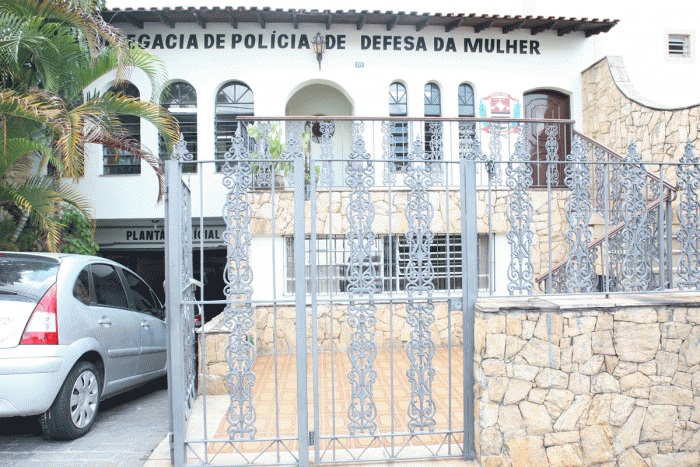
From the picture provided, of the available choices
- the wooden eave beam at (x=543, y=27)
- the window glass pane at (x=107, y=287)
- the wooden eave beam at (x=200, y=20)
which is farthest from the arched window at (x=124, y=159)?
the wooden eave beam at (x=543, y=27)

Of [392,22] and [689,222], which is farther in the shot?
[392,22]

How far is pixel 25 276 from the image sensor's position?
4.39 meters

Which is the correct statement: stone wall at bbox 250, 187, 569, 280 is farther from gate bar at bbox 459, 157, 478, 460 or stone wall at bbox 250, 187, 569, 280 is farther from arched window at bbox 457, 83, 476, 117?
gate bar at bbox 459, 157, 478, 460

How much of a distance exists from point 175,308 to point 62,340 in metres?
1.23

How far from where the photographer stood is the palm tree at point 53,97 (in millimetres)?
5887

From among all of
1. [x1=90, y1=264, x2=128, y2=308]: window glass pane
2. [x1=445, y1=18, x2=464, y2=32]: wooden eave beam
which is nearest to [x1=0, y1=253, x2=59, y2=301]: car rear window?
[x1=90, y1=264, x2=128, y2=308]: window glass pane

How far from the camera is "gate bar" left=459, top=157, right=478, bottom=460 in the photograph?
400 centimetres

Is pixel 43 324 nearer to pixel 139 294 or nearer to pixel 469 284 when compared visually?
pixel 139 294

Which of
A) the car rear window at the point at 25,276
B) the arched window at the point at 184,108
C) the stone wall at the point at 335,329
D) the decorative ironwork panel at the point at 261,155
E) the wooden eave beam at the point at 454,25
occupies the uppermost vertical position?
the wooden eave beam at the point at 454,25

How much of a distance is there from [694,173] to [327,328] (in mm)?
5345

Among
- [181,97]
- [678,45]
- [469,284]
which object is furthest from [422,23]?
[469,284]

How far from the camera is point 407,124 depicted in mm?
9250

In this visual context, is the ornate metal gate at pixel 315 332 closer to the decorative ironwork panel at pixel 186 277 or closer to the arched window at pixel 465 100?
the decorative ironwork panel at pixel 186 277

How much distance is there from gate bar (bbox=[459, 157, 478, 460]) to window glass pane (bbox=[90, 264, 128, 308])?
3758 mm
